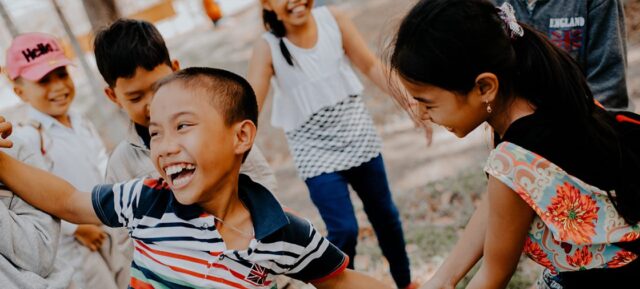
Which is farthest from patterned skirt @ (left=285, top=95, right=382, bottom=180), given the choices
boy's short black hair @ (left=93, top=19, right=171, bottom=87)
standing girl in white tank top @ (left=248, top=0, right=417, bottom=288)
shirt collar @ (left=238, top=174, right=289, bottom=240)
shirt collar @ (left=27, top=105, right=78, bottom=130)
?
shirt collar @ (left=27, top=105, right=78, bottom=130)

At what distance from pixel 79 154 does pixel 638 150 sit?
2682 mm

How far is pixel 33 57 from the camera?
2.79 meters

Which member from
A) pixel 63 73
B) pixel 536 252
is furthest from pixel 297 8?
pixel 536 252

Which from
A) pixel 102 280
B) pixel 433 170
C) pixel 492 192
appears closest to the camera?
pixel 492 192

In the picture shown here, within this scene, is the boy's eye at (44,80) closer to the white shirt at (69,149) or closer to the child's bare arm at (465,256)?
the white shirt at (69,149)

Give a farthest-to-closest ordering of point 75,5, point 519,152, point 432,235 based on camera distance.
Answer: point 75,5
point 432,235
point 519,152

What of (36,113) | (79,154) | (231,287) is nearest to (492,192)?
(231,287)

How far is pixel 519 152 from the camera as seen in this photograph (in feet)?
4.80

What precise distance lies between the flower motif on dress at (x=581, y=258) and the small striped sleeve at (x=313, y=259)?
2.48 feet

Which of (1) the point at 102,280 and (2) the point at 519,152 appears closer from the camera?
(2) the point at 519,152

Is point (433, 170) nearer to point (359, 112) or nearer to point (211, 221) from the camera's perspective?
point (359, 112)

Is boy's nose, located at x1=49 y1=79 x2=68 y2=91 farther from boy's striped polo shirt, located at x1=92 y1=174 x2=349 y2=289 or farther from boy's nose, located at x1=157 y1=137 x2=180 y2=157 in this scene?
boy's nose, located at x1=157 y1=137 x2=180 y2=157

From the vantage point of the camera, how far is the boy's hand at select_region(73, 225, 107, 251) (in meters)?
2.45

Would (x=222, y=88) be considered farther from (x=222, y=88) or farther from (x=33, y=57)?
(x=33, y=57)
